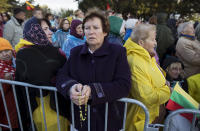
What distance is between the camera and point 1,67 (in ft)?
7.18

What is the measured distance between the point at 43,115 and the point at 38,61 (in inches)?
25.4

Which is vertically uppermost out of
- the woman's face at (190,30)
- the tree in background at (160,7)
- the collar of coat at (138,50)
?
the tree in background at (160,7)

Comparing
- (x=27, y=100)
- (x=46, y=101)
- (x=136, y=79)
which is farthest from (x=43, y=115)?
A: (x=136, y=79)

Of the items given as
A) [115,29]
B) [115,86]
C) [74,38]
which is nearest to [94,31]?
[115,86]

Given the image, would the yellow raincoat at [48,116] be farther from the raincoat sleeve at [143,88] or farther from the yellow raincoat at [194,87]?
the yellow raincoat at [194,87]

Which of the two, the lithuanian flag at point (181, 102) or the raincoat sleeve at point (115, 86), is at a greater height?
the raincoat sleeve at point (115, 86)

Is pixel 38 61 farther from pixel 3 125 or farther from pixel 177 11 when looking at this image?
pixel 177 11

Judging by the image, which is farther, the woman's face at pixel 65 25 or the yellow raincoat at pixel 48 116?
the woman's face at pixel 65 25

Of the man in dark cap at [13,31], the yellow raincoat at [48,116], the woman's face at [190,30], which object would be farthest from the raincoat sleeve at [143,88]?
the man in dark cap at [13,31]

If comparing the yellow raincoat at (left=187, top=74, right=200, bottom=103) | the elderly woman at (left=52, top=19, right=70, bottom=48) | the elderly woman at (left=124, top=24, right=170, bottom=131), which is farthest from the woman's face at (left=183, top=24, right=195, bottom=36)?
the elderly woman at (left=52, top=19, right=70, bottom=48)

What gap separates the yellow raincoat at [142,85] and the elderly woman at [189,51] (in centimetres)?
198

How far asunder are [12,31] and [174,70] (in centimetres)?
424

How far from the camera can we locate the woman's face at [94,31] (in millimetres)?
1679

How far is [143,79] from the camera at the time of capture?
1.75 meters
